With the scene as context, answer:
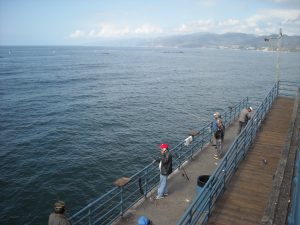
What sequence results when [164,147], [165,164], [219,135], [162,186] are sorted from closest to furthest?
[164,147]
[165,164]
[162,186]
[219,135]

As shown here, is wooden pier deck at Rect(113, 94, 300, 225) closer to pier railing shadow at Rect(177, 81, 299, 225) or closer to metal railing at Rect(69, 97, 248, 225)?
pier railing shadow at Rect(177, 81, 299, 225)

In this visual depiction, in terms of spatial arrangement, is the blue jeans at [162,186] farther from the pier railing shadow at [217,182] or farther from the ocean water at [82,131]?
the ocean water at [82,131]

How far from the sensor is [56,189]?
791 inches

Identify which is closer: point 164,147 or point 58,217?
point 58,217

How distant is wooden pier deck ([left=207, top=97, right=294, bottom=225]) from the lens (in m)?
8.52

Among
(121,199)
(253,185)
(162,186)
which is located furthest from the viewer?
(162,186)

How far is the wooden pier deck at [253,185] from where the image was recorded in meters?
8.52

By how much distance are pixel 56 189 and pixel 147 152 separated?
9.11 metres

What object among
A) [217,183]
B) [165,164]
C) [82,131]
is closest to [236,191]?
[217,183]

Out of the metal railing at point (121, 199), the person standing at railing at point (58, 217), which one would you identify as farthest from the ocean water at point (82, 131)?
the person standing at railing at point (58, 217)

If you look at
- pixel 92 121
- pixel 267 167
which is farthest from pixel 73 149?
pixel 267 167

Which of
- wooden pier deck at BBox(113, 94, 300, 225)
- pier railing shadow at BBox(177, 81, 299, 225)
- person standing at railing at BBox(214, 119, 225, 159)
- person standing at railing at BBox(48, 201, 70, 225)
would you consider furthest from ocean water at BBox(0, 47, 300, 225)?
pier railing shadow at BBox(177, 81, 299, 225)

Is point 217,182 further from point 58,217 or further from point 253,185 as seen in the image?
point 58,217

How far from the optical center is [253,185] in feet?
33.4
